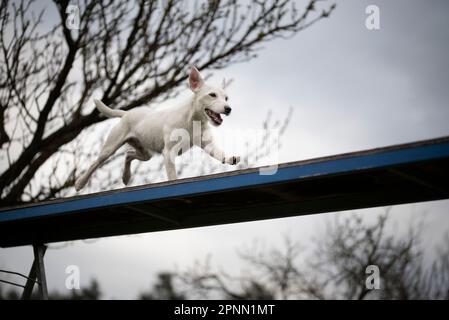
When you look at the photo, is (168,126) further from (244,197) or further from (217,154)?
(244,197)

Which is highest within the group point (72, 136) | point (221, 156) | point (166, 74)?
point (166, 74)

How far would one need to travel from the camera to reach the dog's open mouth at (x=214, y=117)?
23.0 ft

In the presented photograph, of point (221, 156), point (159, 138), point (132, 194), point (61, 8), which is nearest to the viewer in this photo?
point (132, 194)

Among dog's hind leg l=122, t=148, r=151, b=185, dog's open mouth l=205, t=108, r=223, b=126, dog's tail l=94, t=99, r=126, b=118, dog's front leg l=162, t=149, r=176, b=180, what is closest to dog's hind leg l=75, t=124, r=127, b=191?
dog's hind leg l=122, t=148, r=151, b=185

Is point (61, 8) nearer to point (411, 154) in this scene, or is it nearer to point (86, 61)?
point (86, 61)

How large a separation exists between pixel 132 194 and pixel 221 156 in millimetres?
1304

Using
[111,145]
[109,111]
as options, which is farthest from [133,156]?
[109,111]

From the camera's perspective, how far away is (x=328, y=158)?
15.1ft

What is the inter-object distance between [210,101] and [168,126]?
24.9 inches

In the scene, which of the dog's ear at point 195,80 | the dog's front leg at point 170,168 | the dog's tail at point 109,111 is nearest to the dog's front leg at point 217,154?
the dog's front leg at point 170,168

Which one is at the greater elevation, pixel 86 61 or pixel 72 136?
pixel 86 61

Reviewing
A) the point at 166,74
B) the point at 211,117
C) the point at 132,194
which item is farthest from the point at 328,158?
the point at 166,74

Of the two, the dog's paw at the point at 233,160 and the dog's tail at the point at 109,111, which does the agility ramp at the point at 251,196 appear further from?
the dog's tail at the point at 109,111

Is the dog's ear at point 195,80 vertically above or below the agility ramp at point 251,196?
above
